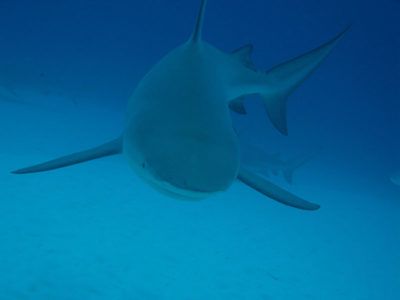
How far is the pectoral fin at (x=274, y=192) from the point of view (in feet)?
7.88

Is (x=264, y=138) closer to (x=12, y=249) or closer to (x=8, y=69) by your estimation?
(x=8, y=69)

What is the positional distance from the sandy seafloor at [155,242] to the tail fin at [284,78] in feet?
7.15

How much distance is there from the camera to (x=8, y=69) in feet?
46.2

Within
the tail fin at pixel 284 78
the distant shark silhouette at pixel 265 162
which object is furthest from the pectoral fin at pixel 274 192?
the distant shark silhouette at pixel 265 162

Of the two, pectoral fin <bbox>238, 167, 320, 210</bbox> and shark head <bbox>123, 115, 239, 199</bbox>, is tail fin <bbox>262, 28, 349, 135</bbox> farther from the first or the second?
shark head <bbox>123, 115, 239, 199</bbox>

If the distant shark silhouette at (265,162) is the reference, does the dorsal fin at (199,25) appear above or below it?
above

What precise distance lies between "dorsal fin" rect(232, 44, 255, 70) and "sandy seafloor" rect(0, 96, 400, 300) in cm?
257

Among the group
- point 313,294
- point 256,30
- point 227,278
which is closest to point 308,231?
point 313,294

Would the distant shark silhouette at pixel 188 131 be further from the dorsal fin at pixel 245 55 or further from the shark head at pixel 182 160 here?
the dorsal fin at pixel 245 55

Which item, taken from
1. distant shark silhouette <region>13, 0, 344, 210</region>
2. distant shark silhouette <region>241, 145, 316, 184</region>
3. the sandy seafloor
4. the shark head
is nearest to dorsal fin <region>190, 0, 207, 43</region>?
distant shark silhouette <region>13, 0, 344, 210</region>

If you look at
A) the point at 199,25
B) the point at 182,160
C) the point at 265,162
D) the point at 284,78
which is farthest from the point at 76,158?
the point at 265,162

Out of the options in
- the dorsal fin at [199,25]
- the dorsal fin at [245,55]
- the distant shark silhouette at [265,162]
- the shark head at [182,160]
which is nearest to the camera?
the shark head at [182,160]

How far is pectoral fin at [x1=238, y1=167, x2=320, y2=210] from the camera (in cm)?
240

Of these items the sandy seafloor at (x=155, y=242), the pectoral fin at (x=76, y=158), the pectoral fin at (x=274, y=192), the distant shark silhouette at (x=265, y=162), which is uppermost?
the pectoral fin at (x=274, y=192)
